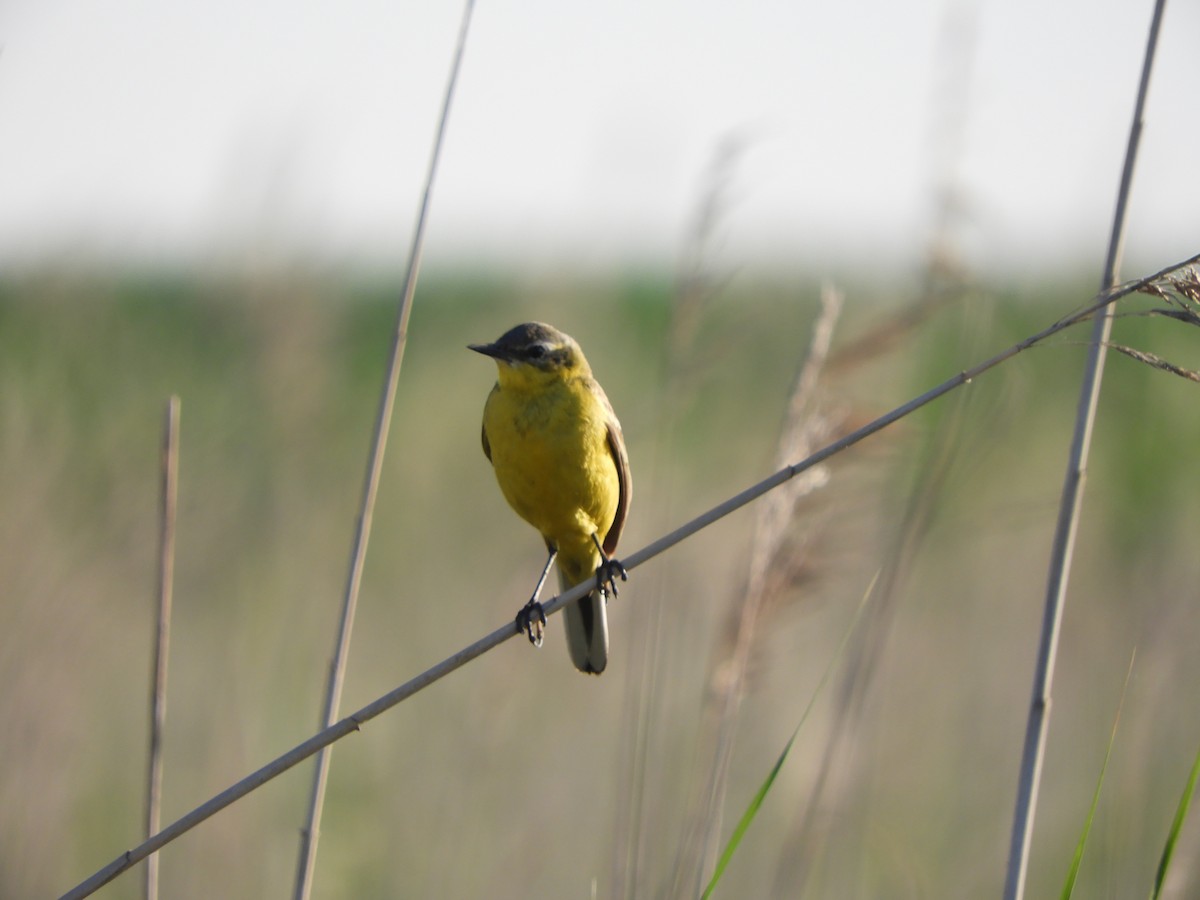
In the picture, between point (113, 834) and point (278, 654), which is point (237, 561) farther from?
point (113, 834)

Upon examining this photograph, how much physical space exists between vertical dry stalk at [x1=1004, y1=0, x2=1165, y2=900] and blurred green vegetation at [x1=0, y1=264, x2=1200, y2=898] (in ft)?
1.63

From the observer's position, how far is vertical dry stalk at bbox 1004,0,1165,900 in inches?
98.2

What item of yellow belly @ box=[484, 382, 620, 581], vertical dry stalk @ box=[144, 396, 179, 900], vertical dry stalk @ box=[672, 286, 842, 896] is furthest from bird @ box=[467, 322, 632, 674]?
vertical dry stalk @ box=[144, 396, 179, 900]

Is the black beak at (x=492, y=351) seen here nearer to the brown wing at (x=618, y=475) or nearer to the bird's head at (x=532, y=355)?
the bird's head at (x=532, y=355)

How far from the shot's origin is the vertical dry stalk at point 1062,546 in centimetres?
249

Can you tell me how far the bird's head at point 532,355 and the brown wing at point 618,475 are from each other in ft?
0.52

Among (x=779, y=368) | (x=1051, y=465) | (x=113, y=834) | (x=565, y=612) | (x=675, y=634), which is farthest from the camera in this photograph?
(x=779, y=368)

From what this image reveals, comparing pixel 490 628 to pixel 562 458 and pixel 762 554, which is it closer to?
pixel 562 458

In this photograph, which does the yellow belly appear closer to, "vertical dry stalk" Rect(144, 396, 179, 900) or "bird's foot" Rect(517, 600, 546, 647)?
"bird's foot" Rect(517, 600, 546, 647)

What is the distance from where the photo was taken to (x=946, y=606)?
6.75 m

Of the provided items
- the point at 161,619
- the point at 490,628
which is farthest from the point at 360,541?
the point at 490,628

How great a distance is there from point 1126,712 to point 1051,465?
5959 mm

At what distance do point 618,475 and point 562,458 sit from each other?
41 cm

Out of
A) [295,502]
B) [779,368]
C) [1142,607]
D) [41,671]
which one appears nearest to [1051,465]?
[779,368]
